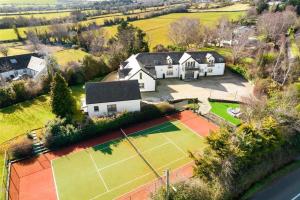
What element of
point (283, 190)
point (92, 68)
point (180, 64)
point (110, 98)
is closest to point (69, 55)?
point (92, 68)

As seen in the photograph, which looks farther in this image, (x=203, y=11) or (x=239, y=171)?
(x=203, y=11)

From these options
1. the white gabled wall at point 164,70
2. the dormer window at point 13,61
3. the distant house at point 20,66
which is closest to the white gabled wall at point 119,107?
the white gabled wall at point 164,70

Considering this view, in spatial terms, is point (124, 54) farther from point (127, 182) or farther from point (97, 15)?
point (97, 15)

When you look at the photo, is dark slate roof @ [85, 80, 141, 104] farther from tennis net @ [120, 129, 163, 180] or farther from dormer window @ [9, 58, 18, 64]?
dormer window @ [9, 58, 18, 64]

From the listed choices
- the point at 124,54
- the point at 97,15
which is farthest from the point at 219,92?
the point at 97,15

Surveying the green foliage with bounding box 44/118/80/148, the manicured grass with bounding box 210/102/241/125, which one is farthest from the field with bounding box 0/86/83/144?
the manicured grass with bounding box 210/102/241/125

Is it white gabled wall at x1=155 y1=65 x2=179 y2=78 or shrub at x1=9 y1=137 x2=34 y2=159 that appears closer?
shrub at x1=9 y1=137 x2=34 y2=159
